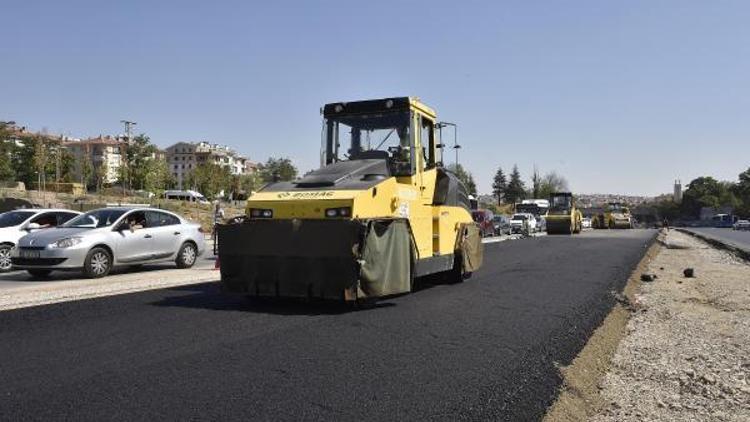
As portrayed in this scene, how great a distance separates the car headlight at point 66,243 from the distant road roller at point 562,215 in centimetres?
3382

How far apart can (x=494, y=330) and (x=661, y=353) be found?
1885 millimetres

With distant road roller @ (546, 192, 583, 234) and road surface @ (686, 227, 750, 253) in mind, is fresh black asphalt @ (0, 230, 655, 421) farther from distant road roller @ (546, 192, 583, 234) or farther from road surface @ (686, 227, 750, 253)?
distant road roller @ (546, 192, 583, 234)

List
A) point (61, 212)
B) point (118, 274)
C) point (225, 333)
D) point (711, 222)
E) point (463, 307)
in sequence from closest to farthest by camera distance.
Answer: point (225, 333)
point (463, 307)
point (118, 274)
point (61, 212)
point (711, 222)

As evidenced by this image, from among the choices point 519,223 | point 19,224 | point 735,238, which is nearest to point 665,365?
point 19,224

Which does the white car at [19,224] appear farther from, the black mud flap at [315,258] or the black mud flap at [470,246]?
the black mud flap at [470,246]

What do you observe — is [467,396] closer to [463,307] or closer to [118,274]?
[463,307]

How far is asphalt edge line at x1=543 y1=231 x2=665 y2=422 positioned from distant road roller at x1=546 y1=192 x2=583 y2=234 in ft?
107

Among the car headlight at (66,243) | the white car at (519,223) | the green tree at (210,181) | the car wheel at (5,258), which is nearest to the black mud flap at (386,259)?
the car headlight at (66,243)

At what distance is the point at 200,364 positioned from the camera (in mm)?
5770

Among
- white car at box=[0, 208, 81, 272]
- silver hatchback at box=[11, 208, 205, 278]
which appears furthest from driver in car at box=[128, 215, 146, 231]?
white car at box=[0, 208, 81, 272]

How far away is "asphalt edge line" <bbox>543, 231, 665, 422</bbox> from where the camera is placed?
16.1 ft

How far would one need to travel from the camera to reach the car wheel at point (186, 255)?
51.5 feet

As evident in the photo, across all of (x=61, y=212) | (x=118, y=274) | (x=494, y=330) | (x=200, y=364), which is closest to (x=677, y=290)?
(x=494, y=330)

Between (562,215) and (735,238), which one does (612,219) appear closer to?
(735,238)
